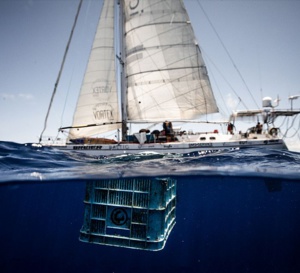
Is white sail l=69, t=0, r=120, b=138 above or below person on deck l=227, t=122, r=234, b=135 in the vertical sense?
above

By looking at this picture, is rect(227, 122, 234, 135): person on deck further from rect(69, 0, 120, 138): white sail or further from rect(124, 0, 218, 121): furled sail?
rect(69, 0, 120, 138): white sail

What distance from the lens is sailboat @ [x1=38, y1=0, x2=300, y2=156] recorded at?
16.2 metres

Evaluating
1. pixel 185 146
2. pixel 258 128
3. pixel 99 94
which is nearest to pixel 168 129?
pixel 185 146

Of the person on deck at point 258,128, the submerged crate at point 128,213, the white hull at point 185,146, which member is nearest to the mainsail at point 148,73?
the white hull at point 185,146

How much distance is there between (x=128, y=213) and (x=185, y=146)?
11.5 m

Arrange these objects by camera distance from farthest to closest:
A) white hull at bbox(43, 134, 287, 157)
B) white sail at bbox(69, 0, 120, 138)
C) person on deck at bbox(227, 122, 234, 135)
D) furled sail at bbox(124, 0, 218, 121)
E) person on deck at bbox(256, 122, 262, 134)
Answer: white sail at bbox(69, 0, 120, 138)
furled sail at bbox(124, 0, 218, 121)
person on deck at bbox(227, 122, 234, 135)
person on deck at bbox(256, 122, 262, 134)
white hull at bbox(43, 134, 287, 157)

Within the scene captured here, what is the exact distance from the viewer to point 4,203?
13.4m

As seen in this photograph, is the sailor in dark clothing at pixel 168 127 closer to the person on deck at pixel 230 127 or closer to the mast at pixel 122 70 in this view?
the mast at pixel 122 70

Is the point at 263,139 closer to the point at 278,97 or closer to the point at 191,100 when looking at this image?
the point at 278,97

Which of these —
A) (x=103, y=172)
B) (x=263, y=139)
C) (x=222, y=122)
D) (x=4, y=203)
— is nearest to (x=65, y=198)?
(x=4, y=203)

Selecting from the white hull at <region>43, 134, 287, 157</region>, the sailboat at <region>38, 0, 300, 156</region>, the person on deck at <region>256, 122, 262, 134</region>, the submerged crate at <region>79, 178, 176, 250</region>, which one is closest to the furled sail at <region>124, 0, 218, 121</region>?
the sailboat at <region>38, 0, 300, 156</region>

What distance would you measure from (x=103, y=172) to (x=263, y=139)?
12604 millimetres

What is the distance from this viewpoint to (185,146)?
601 inches

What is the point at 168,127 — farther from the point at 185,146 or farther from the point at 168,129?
the point at 185,146
